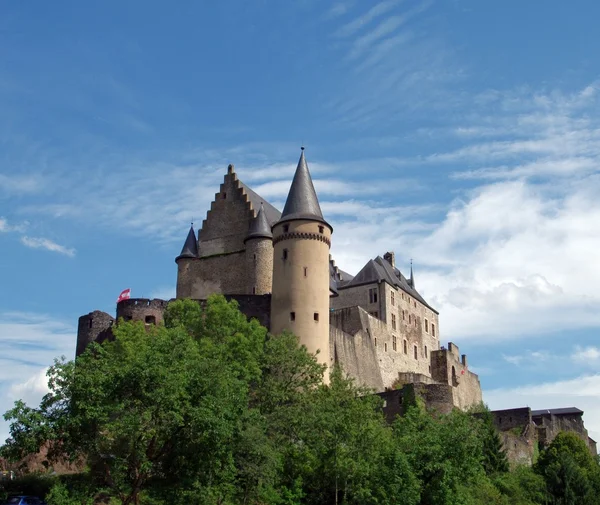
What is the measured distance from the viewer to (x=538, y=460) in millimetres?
54562

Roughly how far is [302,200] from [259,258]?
6.19 metres

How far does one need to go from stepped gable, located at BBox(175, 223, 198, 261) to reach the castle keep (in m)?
0.07

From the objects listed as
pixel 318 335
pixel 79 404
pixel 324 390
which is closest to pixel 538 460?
pixel 318 335

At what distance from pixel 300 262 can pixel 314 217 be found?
304cm

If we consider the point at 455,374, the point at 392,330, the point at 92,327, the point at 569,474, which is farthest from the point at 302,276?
the point at 455,374

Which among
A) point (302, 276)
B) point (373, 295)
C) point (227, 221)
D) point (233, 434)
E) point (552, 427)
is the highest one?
point (227, 221)

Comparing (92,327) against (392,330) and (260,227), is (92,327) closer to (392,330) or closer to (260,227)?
(260,227)

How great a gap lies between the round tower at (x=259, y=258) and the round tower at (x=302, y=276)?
4737 millimetres

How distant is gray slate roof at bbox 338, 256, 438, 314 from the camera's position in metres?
72.5

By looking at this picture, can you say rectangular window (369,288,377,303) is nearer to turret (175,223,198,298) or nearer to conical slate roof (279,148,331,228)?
turret (175,223,198,298)

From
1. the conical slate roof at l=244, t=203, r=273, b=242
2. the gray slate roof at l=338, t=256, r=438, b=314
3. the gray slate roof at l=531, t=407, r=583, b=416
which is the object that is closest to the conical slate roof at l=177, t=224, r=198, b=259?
the conical slate roof at l=244, t=203, r=273, b=242

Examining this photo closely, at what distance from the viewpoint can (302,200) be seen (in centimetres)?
5247

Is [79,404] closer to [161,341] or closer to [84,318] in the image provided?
[161,341]

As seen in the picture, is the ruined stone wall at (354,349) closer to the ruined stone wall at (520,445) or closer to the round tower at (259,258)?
the round tower at (259,258)
